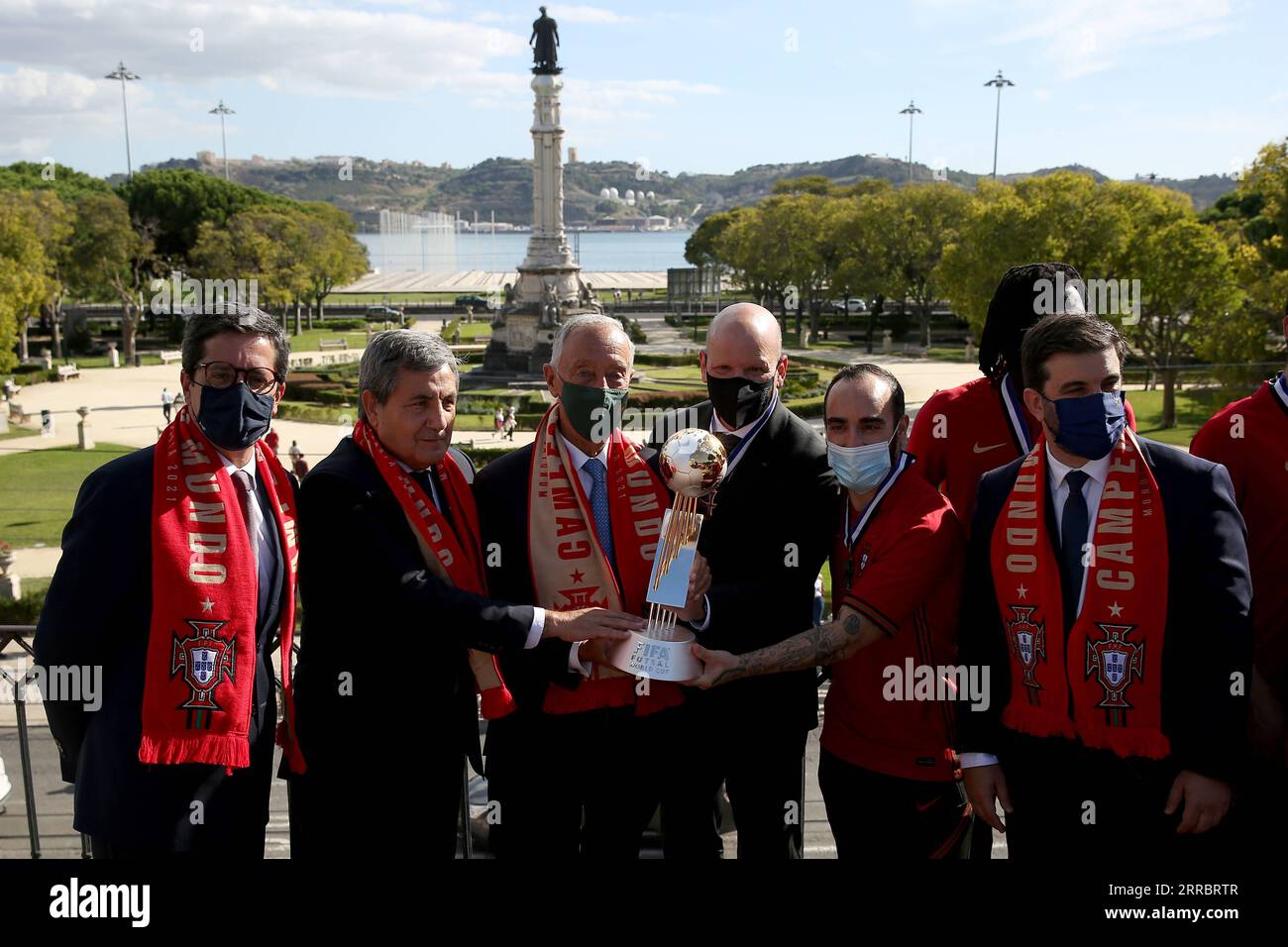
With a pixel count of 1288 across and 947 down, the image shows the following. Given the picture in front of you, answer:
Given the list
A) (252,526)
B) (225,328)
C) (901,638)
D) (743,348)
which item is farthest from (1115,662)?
(225,328)

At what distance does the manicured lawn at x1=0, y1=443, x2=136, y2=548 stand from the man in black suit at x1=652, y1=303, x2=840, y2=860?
17.9 metres

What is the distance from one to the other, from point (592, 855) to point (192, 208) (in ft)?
220

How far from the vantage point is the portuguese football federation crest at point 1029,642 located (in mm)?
4121

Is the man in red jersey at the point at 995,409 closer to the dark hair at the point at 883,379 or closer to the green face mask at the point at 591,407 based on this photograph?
the dark hair at the point at 883,379

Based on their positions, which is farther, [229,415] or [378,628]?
[378,628]

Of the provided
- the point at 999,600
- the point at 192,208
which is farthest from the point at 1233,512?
the point at 192,208

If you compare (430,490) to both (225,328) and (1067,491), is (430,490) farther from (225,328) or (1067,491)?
(1067,491)

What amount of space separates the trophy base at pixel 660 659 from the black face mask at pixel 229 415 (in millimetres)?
1610

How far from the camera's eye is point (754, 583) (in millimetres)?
4480

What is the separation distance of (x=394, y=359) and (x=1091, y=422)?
8.51 ft

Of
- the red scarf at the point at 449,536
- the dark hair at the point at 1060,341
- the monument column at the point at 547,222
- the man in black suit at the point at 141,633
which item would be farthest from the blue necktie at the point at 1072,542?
the monument column at the point at 547,222

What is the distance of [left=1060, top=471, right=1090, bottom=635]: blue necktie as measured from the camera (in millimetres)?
4125

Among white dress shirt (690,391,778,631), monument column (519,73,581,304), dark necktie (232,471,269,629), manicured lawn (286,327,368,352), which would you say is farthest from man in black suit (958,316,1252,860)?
manicured lawn (286,327,368,352)
